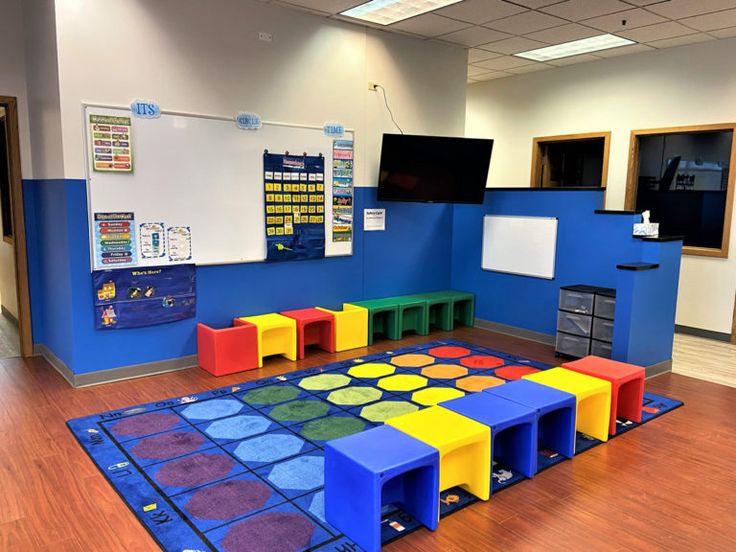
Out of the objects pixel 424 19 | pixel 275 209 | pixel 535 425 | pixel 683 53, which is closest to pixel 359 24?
pixel 424 19

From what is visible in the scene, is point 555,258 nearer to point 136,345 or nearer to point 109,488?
point 136,345

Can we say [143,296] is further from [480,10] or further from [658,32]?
[658,32]

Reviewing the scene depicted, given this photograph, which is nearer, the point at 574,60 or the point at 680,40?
the point at 680,40

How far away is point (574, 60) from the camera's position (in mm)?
6609

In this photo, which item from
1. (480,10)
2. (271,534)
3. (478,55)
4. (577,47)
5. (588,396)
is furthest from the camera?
(478,55)

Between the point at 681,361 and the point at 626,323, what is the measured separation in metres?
1.25

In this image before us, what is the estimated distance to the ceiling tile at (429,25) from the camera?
5070 millimetres

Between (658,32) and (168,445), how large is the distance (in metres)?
5.71

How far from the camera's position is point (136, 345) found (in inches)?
172

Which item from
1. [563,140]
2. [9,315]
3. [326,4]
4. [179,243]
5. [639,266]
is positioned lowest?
[9,315]

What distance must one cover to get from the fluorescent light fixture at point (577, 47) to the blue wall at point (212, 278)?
206 centimetres

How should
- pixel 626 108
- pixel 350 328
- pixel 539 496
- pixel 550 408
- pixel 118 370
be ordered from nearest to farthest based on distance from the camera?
1. pixel 539 496
2. pixel 550 408
3. pixel 118 370
4. pixel 350 328
5. pixel 626 108

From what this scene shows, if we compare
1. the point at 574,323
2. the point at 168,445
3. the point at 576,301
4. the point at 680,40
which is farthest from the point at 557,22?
the point at 168,445

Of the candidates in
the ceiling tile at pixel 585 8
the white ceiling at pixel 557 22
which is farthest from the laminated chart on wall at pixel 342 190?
the ceiling tile at pixel 585 8
